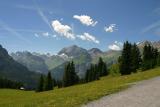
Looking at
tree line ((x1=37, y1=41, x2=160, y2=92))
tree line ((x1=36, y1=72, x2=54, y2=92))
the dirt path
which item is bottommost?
the dirt path

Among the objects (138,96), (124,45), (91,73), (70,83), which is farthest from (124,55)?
(138,96)

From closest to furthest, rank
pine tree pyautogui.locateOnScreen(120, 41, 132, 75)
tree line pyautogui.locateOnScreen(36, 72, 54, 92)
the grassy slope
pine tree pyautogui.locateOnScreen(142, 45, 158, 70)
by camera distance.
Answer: the grassy slope < pine tree pyautogui.locateOnScreen(120, 41, 132, 75) < pine tree pyautogui.locateOnScreen(142, 45, 158, 70) < tree line pyautogui.locateOnScreen(36, 72, 54, 92)

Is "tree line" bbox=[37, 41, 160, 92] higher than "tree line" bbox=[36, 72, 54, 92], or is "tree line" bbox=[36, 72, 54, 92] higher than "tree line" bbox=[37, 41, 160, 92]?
"tree line" bbox=[37, 41, 160, 92]

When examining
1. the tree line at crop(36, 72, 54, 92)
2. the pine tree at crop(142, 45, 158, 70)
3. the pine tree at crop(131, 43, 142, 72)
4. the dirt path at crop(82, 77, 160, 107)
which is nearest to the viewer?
the dirt path at crop(82, 77, 160, 107)

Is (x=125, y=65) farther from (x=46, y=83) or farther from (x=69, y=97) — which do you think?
(x=69, y=97)

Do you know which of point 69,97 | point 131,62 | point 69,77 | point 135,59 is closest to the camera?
point 69,97

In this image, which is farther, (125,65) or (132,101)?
(125,65)

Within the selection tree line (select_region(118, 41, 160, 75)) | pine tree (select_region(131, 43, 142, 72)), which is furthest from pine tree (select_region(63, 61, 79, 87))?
pine tree (select_region(131, 43, 142, 72))

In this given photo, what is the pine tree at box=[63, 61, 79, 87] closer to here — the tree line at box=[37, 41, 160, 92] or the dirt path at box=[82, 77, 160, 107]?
the tree line at box=[37, 41, 160, 92]

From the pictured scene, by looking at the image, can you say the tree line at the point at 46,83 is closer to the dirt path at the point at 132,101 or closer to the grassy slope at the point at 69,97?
the grassy slope at the point at 69,97

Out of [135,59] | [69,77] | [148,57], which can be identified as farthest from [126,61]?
[69,77]

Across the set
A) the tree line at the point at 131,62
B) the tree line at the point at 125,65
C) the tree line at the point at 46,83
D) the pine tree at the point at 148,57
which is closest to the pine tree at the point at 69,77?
the tree line at the point at 125,65

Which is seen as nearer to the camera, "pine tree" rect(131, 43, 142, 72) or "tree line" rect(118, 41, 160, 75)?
"tree line" rect(118, 41, 160, 75)

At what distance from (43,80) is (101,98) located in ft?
376
